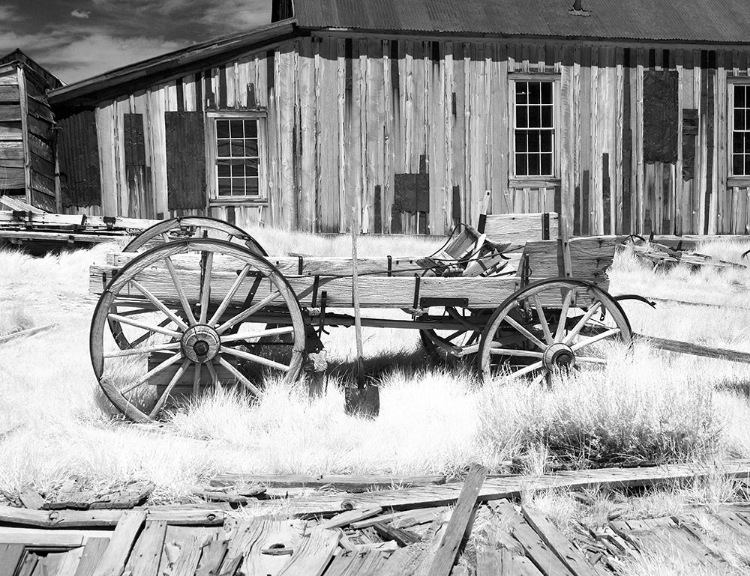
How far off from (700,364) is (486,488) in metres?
3.44

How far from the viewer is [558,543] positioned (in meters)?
3.54

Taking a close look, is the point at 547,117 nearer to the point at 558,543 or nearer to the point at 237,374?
the point at 237,374

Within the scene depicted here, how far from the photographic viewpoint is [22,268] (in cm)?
1093

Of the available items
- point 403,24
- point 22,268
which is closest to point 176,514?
point 22,268

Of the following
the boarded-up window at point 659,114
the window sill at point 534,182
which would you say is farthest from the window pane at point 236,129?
the boarded-up window at point 659,114

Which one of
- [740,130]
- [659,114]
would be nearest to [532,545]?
[659,114]

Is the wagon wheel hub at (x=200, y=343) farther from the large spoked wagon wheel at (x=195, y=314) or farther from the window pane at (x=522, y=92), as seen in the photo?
the window pane at (x=522, y=92)

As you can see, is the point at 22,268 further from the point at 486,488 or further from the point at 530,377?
the point at 486,488

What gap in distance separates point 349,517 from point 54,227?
9.67m

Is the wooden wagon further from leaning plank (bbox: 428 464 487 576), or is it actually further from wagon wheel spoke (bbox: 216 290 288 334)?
leaning plank (bbox: 428 464 487 576)

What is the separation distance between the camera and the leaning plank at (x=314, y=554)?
10.9ft

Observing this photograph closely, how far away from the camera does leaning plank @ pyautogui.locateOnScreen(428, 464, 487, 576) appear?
3275mm

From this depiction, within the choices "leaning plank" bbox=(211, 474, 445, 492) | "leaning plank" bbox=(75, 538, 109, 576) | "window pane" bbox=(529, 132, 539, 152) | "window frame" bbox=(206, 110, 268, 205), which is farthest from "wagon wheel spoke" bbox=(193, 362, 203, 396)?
"window pane" bbox=(529, 132, 539, 152)

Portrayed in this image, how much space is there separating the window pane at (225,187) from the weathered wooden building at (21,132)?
305 centimetres
